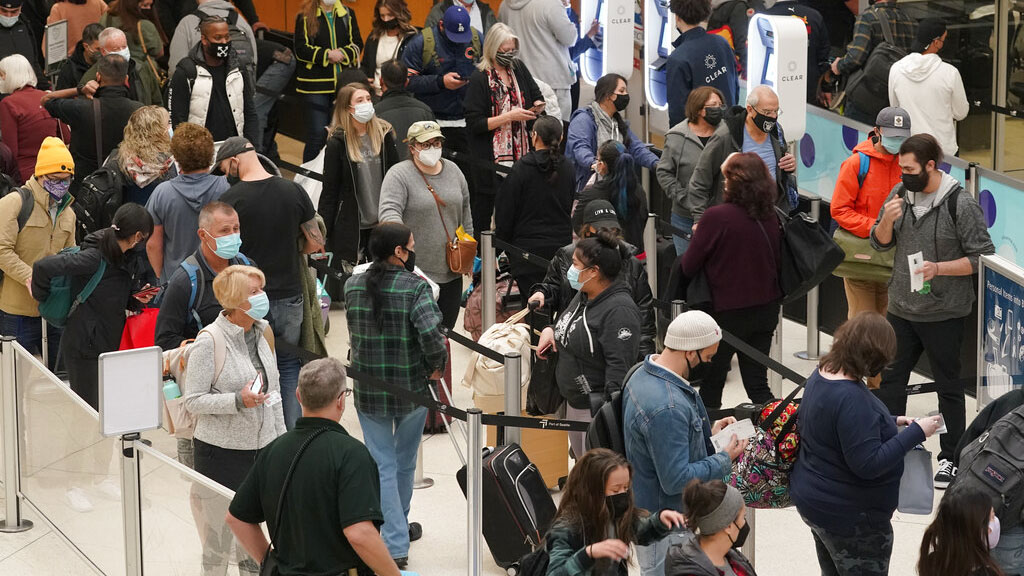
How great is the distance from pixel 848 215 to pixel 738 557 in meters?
4.15

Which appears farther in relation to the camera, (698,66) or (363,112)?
(698,66)

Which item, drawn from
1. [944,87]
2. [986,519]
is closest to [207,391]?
[986,519]

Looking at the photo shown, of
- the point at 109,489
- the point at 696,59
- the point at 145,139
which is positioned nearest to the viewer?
the point at 109,489

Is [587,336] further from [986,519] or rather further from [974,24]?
[974,24]

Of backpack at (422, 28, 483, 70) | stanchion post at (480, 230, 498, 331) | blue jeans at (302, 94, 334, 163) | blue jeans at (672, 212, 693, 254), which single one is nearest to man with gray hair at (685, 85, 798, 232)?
blue jeans at (672, 212, 693, 254)

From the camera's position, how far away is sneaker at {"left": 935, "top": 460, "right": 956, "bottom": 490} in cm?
779

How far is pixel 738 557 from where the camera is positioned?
4.88 meters

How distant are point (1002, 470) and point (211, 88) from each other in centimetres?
674

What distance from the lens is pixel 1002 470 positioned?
5.08 meters

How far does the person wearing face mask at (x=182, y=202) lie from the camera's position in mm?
7621

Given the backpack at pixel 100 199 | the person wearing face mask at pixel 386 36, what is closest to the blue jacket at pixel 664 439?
the backpack at pixel 100 199

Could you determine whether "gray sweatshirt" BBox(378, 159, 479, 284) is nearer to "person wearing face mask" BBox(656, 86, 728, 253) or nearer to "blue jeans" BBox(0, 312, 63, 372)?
"person wearing face mask" BBox(656, 86, 728, 253)

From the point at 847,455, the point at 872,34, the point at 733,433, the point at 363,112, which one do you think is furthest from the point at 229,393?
the point at 872,34

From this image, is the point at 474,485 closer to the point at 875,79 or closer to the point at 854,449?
the point at 854,449
